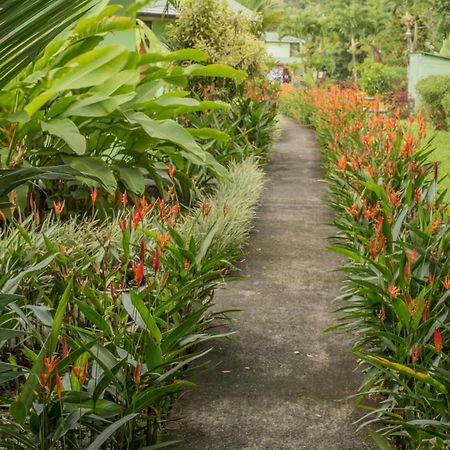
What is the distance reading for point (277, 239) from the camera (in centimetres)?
676

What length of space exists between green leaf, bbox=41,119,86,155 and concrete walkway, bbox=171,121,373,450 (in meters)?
1.50

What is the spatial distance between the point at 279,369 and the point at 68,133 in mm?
2464

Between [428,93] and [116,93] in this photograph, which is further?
[428,93]

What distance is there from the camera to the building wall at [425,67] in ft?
69.9

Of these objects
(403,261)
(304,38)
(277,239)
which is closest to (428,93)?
(277,239)

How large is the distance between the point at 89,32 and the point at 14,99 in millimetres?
1042

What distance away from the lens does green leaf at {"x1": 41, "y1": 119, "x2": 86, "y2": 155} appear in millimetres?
5043

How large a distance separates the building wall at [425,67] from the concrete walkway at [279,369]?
1641 cm

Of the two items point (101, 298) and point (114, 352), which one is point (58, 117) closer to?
point (101, 298)

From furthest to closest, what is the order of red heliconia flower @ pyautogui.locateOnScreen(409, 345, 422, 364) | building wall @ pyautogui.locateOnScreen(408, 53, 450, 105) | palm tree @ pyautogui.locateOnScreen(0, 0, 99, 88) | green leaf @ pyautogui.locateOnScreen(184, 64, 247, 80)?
building wall @ pyautogui.locateOnScreen(408, 53, 450, 105), green leaf @ pyautogui.locateOnScreen(184, 64, 247, 80), red heliconia flower @ pyautogui.locateOnScreen(409, 345, 422, 364), palm tree @ pyautogui.locateOnScreen(0, 0, 99, 88)

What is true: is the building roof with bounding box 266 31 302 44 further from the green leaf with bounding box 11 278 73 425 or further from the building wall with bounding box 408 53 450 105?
the green leaf with bounding box 11 278 73 425

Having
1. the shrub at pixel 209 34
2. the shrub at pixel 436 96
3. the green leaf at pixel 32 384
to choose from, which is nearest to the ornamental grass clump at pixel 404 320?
the green leaf at pixel 32 384

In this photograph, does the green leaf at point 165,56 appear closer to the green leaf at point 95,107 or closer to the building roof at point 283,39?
the green leaf at point 95,107

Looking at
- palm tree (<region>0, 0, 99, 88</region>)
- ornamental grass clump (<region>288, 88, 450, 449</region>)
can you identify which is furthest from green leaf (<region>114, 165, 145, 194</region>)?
palm tree (<region>0, 0, 99, 88</region>)
